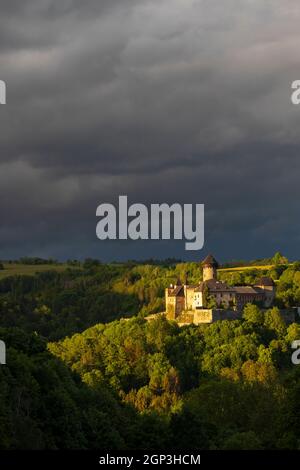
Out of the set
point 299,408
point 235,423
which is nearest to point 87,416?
point 299,408

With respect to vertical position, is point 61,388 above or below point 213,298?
below

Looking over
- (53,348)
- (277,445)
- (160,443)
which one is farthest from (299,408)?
(53,348)

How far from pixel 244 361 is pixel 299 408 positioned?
293 ft

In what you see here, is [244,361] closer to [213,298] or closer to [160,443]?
[213,298]

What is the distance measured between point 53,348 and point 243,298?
3069cm

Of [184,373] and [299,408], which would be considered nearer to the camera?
[299,408]

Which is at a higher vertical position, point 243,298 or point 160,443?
point 243,298

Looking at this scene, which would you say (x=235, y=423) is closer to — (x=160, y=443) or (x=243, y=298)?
(x=160, y=443)

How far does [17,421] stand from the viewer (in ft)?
276

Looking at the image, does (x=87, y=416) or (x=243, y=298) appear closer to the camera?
(x=87, y=416)
